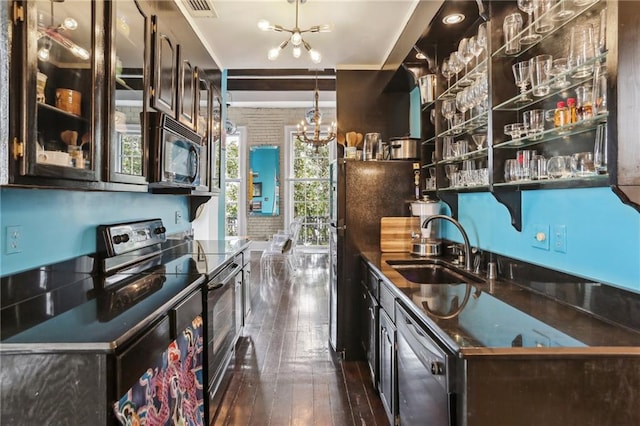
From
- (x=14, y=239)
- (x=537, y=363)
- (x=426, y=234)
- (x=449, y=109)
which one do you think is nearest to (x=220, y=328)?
(x=14, y=239)

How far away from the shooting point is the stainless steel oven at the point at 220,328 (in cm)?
214

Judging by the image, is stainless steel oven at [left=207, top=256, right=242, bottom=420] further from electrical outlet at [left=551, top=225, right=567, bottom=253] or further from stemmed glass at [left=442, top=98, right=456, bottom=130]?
stemmed glass at [left=442, top=98, right=456, bottom=130]

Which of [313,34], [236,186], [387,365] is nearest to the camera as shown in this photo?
[387,365]

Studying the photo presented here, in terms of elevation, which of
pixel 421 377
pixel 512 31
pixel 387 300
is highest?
pixel 512 31

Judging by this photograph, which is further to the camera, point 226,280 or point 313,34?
point 313,34

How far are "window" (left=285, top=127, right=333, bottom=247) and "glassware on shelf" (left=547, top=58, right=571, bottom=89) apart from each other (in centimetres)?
727

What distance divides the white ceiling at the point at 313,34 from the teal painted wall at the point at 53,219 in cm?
156

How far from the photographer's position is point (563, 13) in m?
1.44

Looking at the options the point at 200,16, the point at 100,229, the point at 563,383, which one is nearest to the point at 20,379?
the point at 100,229

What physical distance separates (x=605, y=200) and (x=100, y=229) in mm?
2276

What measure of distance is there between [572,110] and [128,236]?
7.44ft

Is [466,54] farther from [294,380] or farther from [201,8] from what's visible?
[294,380]

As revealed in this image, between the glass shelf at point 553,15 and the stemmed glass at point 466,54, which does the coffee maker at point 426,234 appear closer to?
the stemmed glass at point 466,54

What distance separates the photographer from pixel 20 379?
103cm
